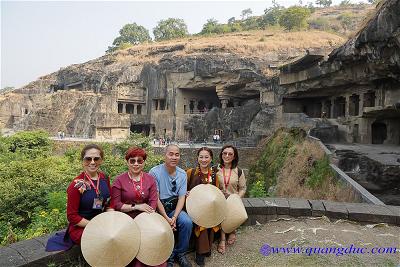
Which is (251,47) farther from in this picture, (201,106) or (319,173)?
(319,173)

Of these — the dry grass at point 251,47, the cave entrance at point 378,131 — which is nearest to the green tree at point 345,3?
the dry grass at point 251,47

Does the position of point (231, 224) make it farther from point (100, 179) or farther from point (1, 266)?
point (1, 266)

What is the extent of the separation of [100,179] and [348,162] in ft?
35.4

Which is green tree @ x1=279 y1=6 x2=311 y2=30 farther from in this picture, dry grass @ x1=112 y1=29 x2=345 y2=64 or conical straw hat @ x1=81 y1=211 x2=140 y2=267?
conical straw hat @ x1=81 y1=211 x2=140 y2=267

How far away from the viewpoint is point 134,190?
356 centimetres

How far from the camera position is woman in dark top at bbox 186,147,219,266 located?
150 inches

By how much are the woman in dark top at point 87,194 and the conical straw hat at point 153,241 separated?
477mm

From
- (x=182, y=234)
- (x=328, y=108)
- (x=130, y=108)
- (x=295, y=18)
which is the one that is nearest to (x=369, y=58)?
(x=328, y=108)

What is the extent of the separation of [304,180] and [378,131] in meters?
8.71

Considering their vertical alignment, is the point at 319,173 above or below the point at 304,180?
above

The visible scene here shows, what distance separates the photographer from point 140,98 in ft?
118

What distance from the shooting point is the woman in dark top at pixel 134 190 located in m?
3.47

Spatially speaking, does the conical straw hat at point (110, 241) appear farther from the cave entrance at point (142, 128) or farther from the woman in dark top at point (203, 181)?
the cave entrance at point (142, 128)

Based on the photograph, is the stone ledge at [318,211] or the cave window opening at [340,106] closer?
the stone ledge at [318,211]
